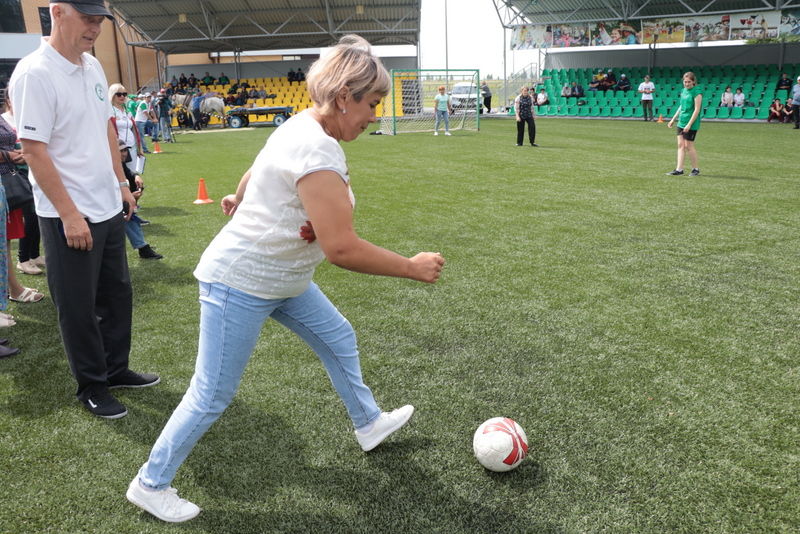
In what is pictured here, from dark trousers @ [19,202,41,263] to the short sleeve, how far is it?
361 centimetres

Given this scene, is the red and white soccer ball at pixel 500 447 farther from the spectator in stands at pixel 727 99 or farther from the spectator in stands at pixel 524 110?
the spectator in stands at pixel 727 99

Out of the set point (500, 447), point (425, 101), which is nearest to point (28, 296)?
point (500, 447)

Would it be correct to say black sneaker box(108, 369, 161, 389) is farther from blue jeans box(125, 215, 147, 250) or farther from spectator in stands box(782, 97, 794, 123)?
spectator in stands box(782, 97, 794, 123)

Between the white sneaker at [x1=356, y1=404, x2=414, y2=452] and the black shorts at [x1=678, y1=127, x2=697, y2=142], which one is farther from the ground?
the black shorts at [x1=678, y1=127, x2=697, y2=142]

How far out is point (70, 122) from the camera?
114 inches

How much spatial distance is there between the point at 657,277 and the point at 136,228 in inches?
203

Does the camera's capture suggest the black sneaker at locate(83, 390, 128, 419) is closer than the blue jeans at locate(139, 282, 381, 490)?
No

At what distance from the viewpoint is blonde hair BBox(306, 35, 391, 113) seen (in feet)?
6.56

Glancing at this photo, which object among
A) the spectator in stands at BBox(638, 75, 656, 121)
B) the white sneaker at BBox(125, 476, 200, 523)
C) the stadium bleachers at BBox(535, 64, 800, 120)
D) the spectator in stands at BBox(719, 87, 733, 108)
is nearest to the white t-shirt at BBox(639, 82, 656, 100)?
the spectator in stands at BBox(638, 75, 656, 121)

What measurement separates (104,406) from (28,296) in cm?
253

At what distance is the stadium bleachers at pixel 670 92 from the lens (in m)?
27.0

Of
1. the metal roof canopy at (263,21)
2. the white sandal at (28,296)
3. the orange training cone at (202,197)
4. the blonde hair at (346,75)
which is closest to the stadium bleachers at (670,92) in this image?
the metal roof canopy at (263,21)

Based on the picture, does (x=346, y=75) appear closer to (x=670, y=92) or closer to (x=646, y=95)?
(x=646, y=95)

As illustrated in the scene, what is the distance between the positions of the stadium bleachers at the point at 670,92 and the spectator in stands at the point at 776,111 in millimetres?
954
